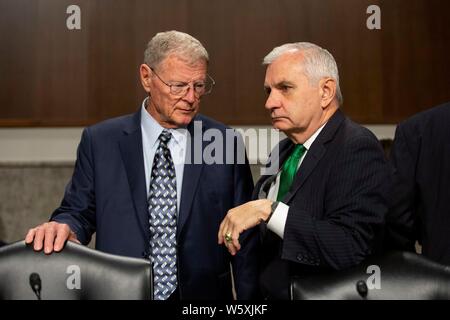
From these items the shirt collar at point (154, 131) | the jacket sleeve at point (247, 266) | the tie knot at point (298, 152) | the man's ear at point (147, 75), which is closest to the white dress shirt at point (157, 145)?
the shirt collar at point (154, 131)

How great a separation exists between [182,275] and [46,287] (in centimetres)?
59

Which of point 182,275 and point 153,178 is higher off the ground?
point 153,178

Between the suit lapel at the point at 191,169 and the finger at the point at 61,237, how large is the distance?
48 cm

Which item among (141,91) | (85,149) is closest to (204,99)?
(141,91)

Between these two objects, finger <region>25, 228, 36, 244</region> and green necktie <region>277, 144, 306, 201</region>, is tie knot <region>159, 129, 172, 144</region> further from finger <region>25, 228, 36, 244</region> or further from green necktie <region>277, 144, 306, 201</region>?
finger <region>25, 228, 36, 244</region>

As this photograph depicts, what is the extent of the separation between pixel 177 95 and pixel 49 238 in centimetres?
74

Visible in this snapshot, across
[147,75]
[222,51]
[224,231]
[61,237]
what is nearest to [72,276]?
[61,237]

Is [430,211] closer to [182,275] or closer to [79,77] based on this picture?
[182,275]

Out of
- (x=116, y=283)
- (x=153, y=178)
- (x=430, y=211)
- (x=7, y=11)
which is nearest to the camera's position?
(x=116, y=283)

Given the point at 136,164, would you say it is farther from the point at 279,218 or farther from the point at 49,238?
the point at 279,218

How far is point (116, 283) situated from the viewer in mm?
1833

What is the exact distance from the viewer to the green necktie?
7.16 feet

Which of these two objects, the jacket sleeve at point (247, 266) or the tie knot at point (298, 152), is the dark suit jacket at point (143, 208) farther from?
the tie knot at point (298, 152)

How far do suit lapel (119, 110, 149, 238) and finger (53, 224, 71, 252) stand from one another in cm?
40
